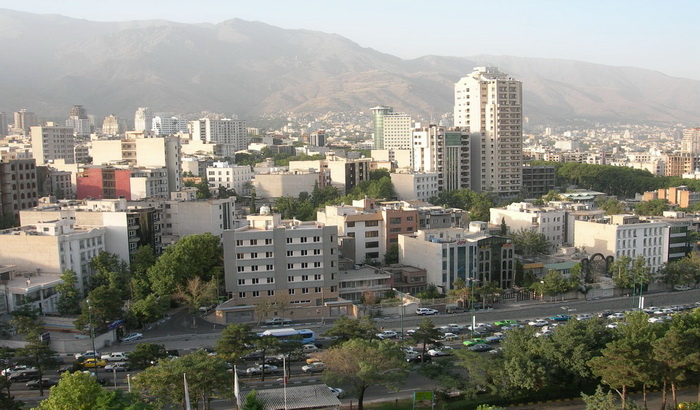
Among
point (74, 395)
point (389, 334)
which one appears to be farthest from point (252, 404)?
point (389, 334)

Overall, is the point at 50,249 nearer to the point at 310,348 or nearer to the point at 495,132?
the point at 310,348

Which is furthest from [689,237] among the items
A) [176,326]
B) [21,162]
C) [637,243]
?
[21,162]

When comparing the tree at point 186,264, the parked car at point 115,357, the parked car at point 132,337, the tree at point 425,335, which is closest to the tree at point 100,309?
the parked car at point 132,337

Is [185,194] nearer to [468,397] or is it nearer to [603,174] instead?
[468,397]

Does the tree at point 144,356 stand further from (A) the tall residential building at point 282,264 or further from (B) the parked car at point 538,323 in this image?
(B) the parked car at point 538,323

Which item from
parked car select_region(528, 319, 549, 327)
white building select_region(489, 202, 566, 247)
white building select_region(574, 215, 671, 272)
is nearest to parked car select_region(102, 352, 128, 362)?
parked car select_region(528, 319, 549, 327)

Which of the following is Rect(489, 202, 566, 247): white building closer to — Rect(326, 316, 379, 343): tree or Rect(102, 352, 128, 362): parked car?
Rect(326, 316, 379, 343): tree
